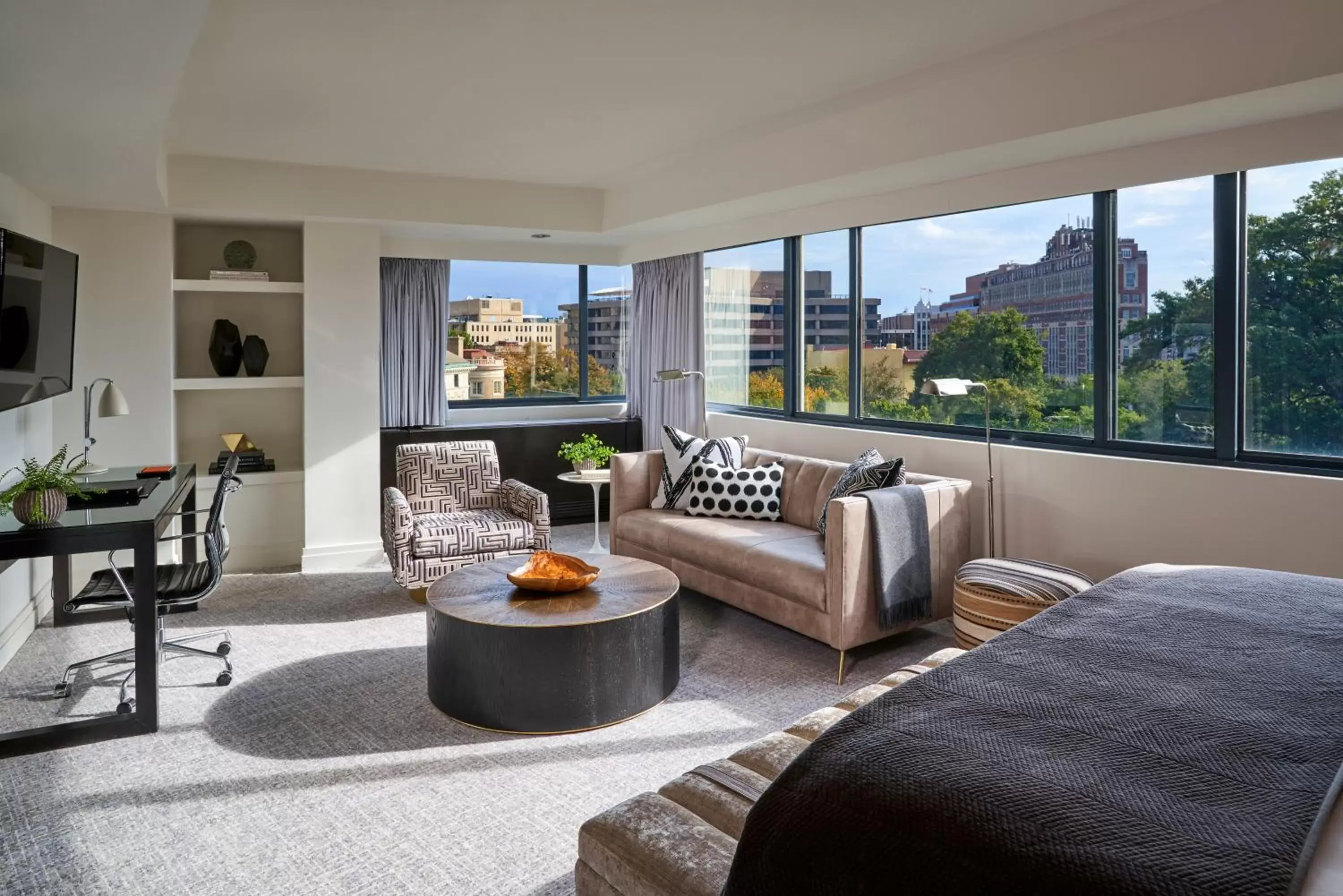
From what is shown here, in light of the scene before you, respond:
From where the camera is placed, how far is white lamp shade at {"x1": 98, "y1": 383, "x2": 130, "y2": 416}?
4652 millimetres

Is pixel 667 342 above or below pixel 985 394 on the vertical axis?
above

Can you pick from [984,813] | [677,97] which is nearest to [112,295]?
[677,97]

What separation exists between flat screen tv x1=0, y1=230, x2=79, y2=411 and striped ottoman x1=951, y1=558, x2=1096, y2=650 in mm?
4042

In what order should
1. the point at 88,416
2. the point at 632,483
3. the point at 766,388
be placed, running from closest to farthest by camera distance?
the point at 88,416 → the point at 632,483 → the point at 766,388

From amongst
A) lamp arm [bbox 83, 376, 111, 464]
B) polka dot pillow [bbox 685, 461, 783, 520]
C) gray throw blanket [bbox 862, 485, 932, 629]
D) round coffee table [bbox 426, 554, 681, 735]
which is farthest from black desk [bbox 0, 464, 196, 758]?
gray throw blanket [bbox 862, 485, 932, 629]

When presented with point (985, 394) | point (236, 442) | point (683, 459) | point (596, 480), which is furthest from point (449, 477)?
point (985, 394)

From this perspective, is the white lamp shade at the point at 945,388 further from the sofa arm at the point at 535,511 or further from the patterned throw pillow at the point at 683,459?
the sofa arm at the point at 535,511

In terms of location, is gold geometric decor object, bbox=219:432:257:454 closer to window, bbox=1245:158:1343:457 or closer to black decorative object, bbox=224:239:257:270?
black decorative object, bbox=224:239:257:270

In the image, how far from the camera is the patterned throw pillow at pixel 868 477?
4352 mm

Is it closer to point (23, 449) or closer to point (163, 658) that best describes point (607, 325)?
point (23, 449)

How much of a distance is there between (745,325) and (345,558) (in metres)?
3.23

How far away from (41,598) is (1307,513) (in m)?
5.92

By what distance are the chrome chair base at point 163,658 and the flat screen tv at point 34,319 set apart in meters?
Result: 1.13

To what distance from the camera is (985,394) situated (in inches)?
182
